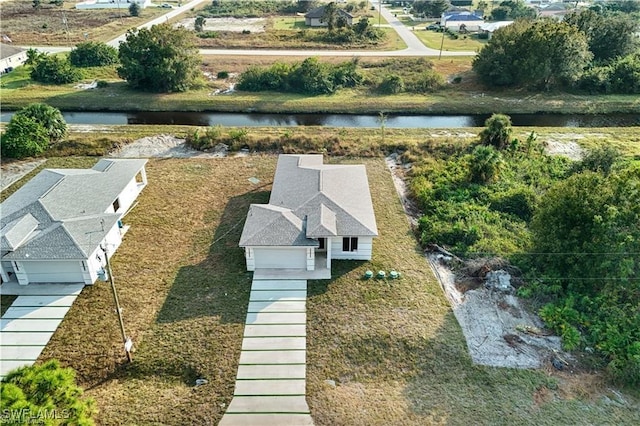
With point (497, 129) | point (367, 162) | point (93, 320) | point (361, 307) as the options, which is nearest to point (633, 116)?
point (497, 129)

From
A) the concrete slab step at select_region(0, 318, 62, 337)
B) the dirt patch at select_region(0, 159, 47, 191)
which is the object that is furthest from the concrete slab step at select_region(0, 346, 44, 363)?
the dirt patch at select_region(0, 159, 47, 191)

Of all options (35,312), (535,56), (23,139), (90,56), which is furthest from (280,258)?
(90,56)

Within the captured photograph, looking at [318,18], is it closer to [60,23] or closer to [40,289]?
[60,23]

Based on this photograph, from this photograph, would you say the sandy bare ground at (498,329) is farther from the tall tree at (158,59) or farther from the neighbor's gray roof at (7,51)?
the neighbor's gray roof at (7,51)

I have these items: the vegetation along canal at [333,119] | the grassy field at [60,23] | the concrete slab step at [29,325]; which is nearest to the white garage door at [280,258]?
the concrete slab step at [29,325]

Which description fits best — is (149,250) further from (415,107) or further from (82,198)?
(415,107)

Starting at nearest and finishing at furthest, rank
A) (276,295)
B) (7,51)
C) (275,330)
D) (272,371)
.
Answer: (272,371)
(275,330)
(276,295)
(7,51)

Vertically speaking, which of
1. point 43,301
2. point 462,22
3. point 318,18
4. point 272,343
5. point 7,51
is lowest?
point 272,343

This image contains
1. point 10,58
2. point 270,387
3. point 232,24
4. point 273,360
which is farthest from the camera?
point 232,24
